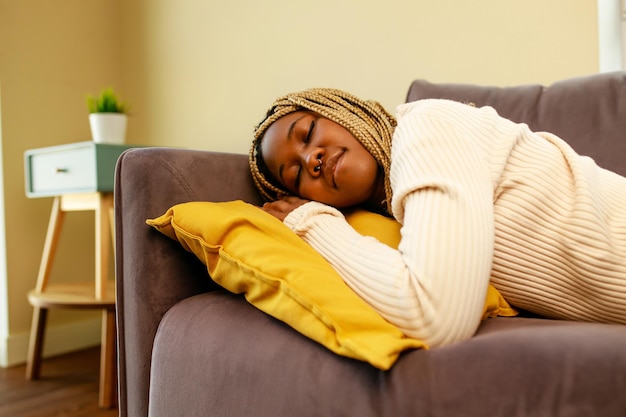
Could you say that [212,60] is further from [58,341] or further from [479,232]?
[479,232]

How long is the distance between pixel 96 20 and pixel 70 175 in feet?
3.04

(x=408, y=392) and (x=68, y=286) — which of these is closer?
(x=408, y=392)

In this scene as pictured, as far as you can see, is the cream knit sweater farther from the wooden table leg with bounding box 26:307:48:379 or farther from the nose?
the wooden table leg with bounding box 26:307:48:379

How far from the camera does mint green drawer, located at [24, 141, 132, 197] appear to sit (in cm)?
176

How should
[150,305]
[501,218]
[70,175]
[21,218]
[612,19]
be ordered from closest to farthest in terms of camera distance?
[501,218], [150,305], [612,19], [70,175], [21,218]

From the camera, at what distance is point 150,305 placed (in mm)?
843

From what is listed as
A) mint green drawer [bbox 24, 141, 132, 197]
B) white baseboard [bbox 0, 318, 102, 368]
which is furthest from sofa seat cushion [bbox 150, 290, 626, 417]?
white baseboard [bbox 0, 318, 102, 368]

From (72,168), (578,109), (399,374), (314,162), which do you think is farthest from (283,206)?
(72,168)

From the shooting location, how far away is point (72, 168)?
183 centimetres

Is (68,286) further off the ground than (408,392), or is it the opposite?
(408,392)

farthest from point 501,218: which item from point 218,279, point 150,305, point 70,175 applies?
point 70,175

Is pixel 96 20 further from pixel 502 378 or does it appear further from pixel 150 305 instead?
pixel 502 378

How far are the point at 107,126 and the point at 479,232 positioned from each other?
5.47 feet

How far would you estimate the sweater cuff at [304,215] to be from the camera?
844 mm
